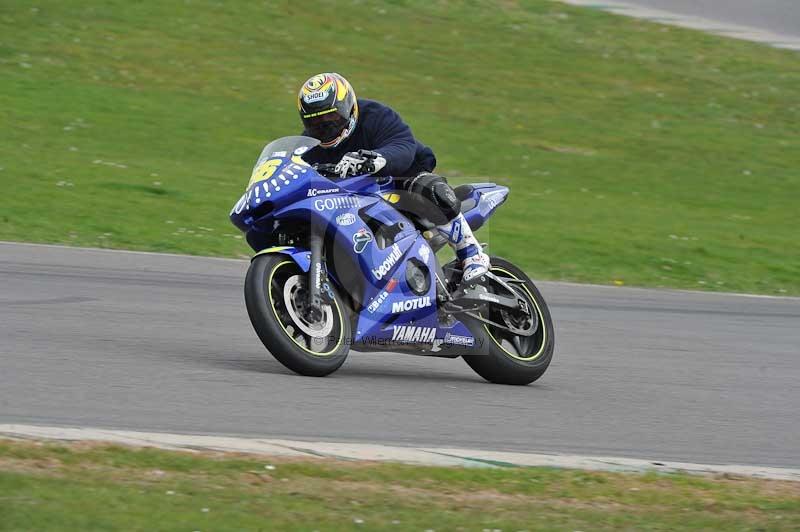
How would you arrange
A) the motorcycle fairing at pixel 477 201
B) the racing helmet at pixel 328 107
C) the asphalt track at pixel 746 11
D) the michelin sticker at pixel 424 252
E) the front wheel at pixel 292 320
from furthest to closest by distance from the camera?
1. the asphalt track at pixel 746 11
2. the motorcycle fairing at pixel 477 201
3. the michelin sticker at pixel 424 252
4. the racing helmet at pixel 328 107
5. the front wheel at pixel 292 320

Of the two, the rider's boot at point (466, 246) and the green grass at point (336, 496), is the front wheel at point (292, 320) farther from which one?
the green grass at point (336, 496)

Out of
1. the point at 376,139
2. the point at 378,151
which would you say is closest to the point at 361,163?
the point at 378,151

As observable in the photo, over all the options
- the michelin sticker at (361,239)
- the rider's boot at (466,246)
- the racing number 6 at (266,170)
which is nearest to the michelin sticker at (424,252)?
the rider's boot at (466,246)

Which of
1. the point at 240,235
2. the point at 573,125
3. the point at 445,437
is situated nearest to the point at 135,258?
the point at 240,235

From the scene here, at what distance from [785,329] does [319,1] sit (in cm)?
1807

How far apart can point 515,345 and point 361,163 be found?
63.1 inches

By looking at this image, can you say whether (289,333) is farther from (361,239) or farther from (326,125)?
(326,125)

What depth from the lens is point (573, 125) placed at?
74.4 feet

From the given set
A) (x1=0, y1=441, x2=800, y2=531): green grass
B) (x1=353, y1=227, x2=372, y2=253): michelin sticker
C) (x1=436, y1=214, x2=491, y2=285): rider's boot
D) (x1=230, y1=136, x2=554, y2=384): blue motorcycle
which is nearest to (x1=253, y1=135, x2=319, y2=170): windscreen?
(x1=230, y1=136, x2=554, y2=384): blue motorcycle

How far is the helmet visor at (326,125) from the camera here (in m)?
7.47

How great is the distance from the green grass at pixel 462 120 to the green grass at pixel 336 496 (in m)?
7.78

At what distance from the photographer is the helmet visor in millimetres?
7469

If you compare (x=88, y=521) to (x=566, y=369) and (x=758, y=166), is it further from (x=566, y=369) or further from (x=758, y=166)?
(x=758, y=166)

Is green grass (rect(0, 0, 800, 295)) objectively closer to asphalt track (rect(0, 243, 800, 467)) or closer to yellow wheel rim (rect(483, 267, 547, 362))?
asphalt track (rect(0, 243, 800, 467))
